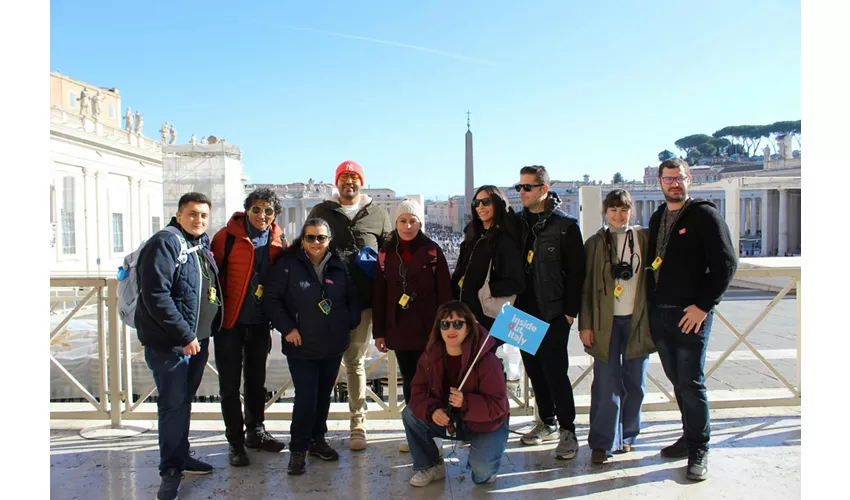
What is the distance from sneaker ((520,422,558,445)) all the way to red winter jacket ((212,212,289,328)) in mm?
1800

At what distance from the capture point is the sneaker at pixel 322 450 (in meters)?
3.18

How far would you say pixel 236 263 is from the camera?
3156mm

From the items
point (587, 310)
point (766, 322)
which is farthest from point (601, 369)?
point (766, 322)

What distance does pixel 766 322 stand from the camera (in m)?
9.33

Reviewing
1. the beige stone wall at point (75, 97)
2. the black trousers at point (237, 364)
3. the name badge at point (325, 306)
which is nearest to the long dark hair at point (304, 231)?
the name badge at point (325, 306)

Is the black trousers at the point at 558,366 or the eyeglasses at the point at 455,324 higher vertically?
the eyeglasses at the point at 455,324

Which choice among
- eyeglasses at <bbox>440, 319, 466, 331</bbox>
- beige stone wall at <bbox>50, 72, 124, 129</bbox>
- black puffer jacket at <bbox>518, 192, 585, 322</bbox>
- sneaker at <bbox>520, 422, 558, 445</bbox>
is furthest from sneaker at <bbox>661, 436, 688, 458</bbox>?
→ beige stone wall at <bbox>50, 72, 124, 129</bbox>

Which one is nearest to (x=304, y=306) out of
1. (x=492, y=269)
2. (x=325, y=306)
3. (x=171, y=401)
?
(x=325, y=306)

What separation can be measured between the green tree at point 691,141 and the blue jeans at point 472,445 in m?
131

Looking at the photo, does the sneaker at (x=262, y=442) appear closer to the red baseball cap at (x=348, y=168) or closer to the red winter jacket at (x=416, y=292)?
the red winter jacket at (x=416, y=292)

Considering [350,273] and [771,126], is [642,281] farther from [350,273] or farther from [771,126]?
[771,126]

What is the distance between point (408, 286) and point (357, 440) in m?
0.97

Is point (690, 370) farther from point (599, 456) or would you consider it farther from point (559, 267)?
point (559, 267)

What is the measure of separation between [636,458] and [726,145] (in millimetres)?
130317
